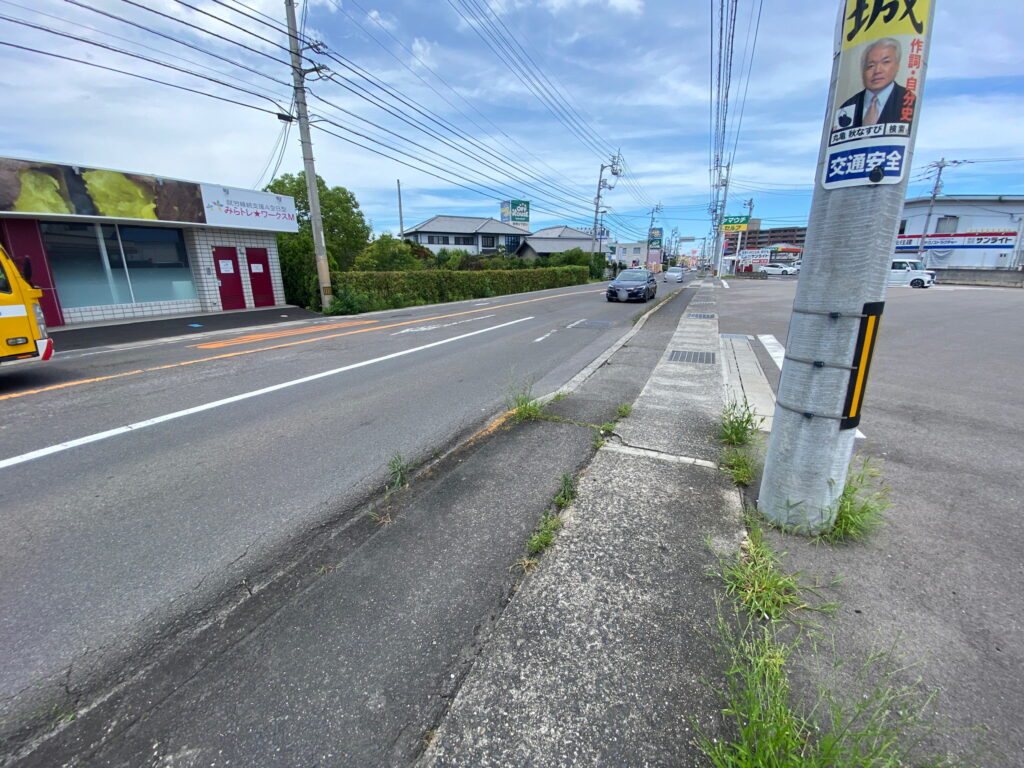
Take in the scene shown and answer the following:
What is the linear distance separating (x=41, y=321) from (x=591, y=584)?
8893 millimetres

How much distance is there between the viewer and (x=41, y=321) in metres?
6.60

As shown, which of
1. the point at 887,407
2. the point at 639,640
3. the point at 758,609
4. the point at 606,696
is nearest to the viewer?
the point at 606,696

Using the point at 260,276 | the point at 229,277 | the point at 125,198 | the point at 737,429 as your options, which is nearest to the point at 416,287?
the point at 260,276

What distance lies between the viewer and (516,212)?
73.1 m

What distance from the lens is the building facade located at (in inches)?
475

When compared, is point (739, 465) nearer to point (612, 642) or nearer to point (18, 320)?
point (612, 642)

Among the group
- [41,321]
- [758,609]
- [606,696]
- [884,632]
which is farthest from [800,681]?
[41,321]

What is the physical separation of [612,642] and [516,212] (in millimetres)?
77176

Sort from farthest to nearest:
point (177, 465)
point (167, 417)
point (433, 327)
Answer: point (433, 327)
point (167, 417)
point (177, 465)

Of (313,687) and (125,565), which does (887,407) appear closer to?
(313,687)

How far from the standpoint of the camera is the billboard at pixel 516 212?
72.7m

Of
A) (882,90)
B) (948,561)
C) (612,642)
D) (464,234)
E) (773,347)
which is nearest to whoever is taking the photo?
(612,642)

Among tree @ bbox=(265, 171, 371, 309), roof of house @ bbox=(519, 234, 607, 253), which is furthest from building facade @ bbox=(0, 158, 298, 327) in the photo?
roof of house @ bbox=(519, 234, 607, 253)

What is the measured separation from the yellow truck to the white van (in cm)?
4095
